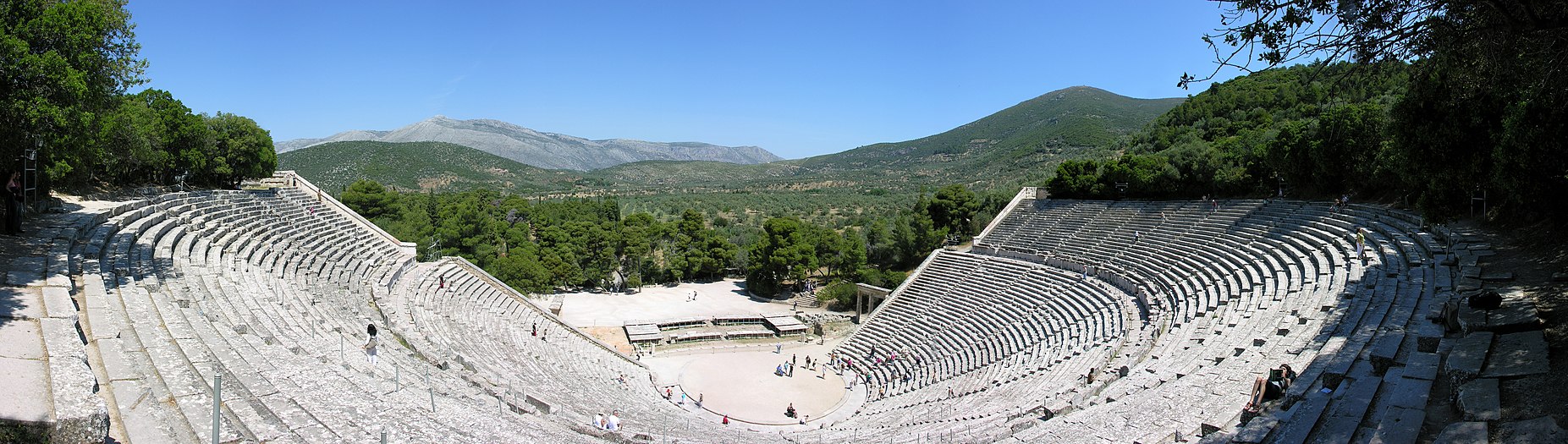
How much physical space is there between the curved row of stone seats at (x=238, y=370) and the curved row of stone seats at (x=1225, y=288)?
7.82 m

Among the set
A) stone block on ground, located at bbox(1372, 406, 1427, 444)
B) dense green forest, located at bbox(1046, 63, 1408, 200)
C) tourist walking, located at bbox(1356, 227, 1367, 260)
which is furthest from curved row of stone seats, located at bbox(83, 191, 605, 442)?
tourist walking, located at bbox(1356, 227, 1367, 260)

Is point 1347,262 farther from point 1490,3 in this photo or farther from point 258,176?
point 258,176

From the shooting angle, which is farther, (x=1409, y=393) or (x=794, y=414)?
(x=794, y=414)

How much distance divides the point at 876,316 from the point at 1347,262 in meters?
16.1

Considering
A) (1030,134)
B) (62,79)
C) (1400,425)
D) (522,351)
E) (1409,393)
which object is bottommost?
(522,351)

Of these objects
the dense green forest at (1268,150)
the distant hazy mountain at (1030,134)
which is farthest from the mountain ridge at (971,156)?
the dense green forest at (1268,150)

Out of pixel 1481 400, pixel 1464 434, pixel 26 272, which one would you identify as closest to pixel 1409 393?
pixel 1481 400

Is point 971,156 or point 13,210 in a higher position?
point 971,156

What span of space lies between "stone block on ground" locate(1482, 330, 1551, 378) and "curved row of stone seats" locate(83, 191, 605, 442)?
9.76 metres

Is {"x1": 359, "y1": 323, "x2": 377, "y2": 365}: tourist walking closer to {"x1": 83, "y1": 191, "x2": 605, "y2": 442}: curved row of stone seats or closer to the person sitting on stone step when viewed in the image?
{"x1": 83, "y1": 191, "x2": 605, "y2": 442}: curved row of stone seats

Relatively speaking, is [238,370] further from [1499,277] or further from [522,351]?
[1499,277]

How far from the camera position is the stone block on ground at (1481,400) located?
6.24 metres

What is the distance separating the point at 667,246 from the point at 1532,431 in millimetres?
42654

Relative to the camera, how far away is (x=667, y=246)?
4616cm
